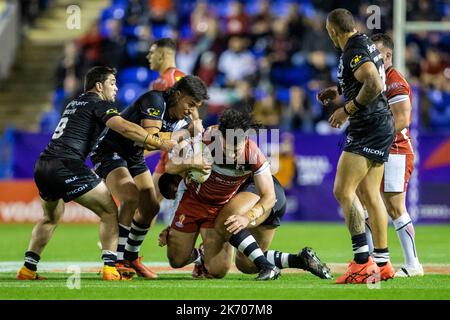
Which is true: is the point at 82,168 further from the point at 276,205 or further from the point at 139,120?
the point at 276,205

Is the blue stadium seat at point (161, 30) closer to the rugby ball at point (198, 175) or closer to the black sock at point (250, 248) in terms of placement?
the rugby ball at point (198, 175)

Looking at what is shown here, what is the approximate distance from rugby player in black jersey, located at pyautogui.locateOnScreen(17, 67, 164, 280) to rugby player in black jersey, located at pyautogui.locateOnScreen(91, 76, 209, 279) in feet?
1.19

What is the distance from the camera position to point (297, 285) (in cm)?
852

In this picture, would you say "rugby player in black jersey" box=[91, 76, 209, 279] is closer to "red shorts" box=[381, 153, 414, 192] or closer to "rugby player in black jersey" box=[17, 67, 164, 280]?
"rugby player in black jersey" box=[17, 67, 164, 280]

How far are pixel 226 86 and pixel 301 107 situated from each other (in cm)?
184

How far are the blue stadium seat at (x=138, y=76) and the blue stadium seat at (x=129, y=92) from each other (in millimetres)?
128

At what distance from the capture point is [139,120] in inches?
380

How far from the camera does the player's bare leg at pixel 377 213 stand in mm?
8906

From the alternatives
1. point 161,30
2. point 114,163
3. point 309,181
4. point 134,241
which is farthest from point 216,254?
point 161,30

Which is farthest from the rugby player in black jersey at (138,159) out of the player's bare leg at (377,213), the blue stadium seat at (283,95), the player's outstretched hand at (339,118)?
the blue stadium seat at (283,95)

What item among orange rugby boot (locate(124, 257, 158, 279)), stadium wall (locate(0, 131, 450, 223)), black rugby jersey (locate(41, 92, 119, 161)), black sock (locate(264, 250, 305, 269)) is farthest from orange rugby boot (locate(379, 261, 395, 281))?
stadium wall (locate(0, 131, 450, 223))

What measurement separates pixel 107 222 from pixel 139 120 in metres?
1.16
